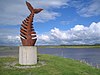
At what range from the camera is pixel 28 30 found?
63.5 feet

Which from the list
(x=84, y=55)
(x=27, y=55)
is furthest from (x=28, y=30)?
(x=84, y=55)

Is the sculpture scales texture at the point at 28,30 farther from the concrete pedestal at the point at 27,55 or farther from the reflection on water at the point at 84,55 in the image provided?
the reflection on water at the point at 84,55

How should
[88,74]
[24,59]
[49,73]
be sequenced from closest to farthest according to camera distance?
1. [49,73]
2. [88,74]
3. [24,59]

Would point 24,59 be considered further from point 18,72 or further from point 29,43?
point 18,72

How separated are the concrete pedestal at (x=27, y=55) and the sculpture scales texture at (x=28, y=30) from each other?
534 mm

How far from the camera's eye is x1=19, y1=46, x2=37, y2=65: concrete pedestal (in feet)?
61.6

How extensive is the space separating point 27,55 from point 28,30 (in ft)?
8.25

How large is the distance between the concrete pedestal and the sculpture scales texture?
0.53 m

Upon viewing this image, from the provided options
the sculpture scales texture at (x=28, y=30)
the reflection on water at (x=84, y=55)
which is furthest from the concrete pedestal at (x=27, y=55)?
the reflection on water at (x=84, y=55)

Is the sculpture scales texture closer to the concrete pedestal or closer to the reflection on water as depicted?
the concrete pedestal

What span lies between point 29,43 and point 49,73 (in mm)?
4787

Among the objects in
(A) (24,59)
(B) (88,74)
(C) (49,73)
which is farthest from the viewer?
(A) (24,59)

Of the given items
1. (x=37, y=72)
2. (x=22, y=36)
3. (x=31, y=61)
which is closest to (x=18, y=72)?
(x=37, y=72)

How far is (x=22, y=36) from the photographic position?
19531mm
